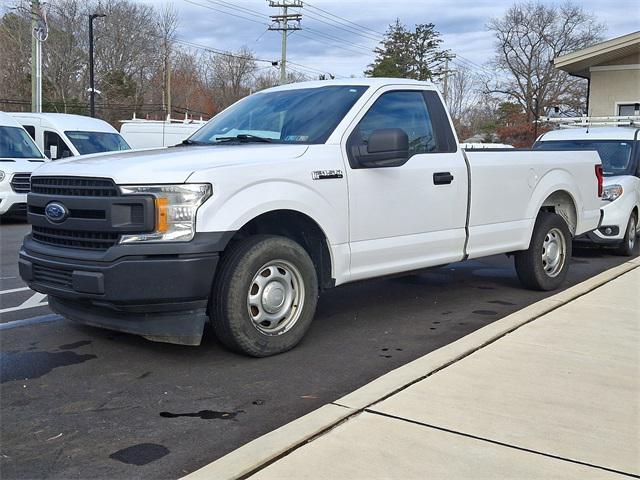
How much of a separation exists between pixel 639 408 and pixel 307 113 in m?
3.23

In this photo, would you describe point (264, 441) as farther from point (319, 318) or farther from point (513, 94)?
point (513, 94)

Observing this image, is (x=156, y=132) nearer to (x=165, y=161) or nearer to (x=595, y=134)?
(x=595, y=134)

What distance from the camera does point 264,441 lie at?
3.33m

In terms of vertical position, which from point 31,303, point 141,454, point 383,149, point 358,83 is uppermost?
point 358,83

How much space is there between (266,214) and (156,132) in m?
23.2

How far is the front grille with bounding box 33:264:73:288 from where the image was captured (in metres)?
4.50

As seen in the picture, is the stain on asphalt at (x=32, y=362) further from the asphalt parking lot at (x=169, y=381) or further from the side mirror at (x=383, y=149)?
the side mirror at (x=383, y=149)

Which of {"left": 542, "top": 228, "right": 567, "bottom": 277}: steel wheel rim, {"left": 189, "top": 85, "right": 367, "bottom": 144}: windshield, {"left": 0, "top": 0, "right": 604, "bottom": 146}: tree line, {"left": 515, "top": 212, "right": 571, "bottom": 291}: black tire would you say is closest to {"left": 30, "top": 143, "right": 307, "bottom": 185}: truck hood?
{"left": 189, "top": 85, "right": 367, "bottom": 144}: windshield

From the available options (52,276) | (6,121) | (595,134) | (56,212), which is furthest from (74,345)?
(6,121)

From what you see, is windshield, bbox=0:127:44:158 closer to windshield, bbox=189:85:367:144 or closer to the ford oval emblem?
windshield, bbox=189:85:367:144

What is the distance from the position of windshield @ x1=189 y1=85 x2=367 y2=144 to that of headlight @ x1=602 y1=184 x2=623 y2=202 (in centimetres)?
579

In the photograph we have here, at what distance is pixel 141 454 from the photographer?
11.0 ft

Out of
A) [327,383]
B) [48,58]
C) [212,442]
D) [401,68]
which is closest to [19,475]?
[212,442]

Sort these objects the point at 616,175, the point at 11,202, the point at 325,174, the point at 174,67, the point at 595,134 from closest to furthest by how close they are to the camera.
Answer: the point at 325,174 < the point at 616,175 < the point at 595,134 < the point at 11,202 < the point at 174,67
